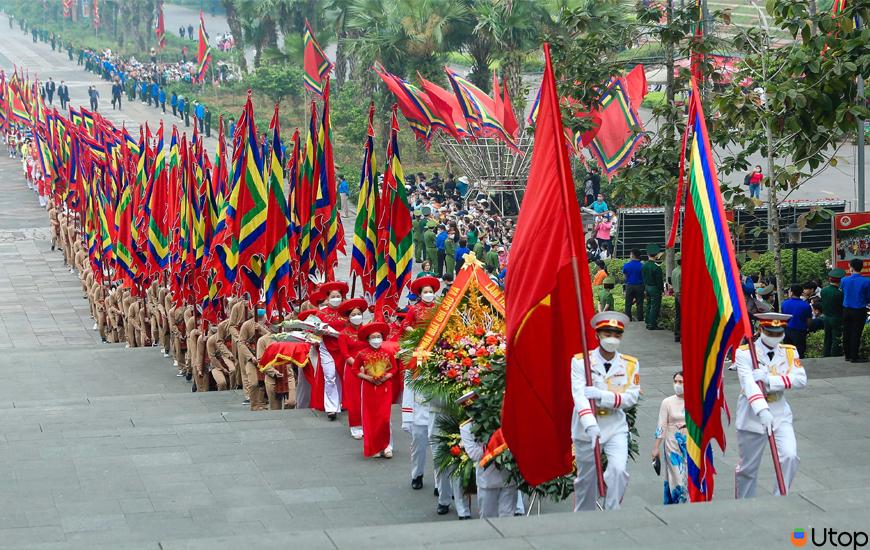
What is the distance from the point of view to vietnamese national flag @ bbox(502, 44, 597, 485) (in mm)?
10008

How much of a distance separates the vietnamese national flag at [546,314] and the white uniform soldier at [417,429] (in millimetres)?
2119

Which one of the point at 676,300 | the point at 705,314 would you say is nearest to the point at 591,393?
the point at 705,314

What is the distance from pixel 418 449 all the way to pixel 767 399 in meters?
3.08

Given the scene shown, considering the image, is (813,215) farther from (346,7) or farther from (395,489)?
(346,7)

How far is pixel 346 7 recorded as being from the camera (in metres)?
44.2

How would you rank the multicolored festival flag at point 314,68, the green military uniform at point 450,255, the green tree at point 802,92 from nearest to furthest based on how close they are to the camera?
Answer: the green tree at point 802,92, the green military uniform at point 450,255, the multicolored festival flag at point 314,68

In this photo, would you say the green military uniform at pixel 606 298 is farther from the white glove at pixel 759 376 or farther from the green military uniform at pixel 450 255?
the white glove at pixel 759 376

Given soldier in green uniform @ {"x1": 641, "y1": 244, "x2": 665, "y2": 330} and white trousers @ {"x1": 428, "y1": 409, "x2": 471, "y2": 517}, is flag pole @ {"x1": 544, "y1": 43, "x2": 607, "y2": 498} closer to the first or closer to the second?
white trousers @ {"x1": 428, "y1": 409, "x2": 471, "y2": 517}

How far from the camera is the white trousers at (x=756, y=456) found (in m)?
10.3

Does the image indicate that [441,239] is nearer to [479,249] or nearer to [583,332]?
[479,249]

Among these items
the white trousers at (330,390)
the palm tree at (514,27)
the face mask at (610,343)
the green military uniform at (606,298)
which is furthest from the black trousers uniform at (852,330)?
the palm tree at (514,27)

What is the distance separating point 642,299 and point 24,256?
1797 cm

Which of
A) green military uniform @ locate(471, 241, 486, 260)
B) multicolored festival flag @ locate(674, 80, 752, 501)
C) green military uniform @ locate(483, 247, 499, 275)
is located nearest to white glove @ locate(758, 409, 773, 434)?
multicolored festival flag @ locate(674, 80, 752, 501)

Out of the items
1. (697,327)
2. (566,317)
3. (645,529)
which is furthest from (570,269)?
(645,529)
